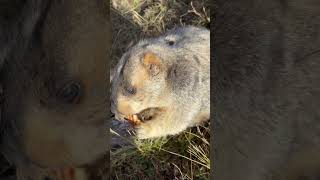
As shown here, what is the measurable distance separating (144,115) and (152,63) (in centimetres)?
47

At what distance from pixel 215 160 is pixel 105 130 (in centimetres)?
20

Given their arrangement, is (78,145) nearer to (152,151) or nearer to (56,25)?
(56,25)

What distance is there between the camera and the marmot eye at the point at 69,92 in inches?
32.0

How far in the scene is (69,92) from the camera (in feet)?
2.68

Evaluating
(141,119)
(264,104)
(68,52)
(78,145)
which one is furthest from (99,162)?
(141,119)

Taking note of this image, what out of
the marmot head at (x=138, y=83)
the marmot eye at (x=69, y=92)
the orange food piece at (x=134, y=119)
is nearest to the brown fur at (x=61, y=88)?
the marmot eye at (x=69, y=92)

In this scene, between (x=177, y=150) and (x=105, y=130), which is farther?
(x=177, y=150)

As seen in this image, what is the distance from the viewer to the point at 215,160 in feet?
2.48

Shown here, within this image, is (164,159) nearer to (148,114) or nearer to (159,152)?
(159,152)

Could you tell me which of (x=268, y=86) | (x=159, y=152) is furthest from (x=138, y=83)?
(x=268, y=86)

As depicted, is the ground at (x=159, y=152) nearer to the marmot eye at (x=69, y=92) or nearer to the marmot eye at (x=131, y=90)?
the marmot eye at (x=131, y=90)

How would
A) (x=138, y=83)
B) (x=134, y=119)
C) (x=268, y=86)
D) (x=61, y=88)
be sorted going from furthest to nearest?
1. (x=134, y=119)
2. (x=138, y=83)
3. (x=61, y=88)
4. (x=268, y=86)

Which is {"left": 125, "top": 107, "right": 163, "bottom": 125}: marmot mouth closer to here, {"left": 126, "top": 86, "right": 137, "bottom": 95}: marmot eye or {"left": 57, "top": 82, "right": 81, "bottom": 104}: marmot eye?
{"left": 126, "top": 86, "right": 137, "bottom": 95}: marmot eye

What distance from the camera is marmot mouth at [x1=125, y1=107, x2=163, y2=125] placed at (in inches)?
160
